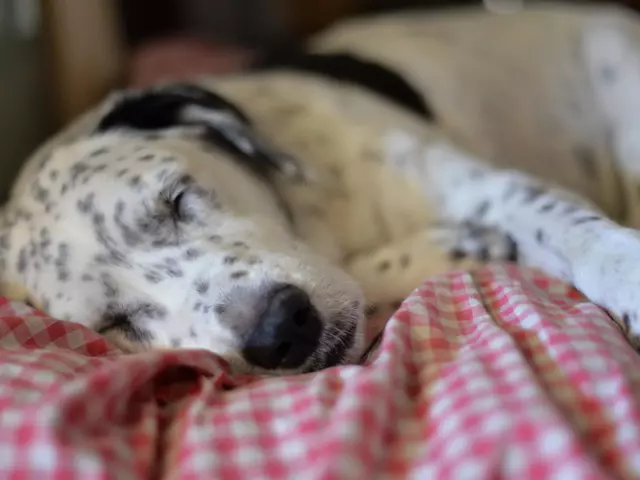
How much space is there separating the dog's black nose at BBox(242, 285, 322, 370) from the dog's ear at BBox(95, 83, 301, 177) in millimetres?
509

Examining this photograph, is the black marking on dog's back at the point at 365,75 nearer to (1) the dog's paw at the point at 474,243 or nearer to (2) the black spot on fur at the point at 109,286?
(1) the dog's paw at the point at 474,243

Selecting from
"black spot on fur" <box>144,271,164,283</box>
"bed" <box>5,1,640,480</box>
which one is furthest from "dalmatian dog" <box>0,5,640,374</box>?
"bed" <box>5,1,640,480</box>

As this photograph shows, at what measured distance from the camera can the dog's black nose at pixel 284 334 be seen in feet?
3.97

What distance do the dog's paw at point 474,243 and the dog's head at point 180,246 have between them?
0.31 meters

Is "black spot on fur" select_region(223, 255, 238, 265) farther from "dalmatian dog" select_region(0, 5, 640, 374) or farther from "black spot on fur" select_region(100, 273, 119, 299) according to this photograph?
"black spot on fur" select_region(100, 273, 119, 299)

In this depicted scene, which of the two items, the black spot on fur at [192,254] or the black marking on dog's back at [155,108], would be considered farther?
the black marking on dog's back at [155,108]

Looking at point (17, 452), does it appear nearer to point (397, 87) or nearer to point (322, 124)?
point (322, 124)

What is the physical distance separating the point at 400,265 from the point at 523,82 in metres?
0.84

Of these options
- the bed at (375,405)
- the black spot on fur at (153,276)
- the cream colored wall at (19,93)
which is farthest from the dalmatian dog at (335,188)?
the cream colored wall at (19,93)

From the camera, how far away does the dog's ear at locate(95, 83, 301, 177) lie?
168cm

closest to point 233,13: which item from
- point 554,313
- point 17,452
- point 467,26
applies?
point 467,26

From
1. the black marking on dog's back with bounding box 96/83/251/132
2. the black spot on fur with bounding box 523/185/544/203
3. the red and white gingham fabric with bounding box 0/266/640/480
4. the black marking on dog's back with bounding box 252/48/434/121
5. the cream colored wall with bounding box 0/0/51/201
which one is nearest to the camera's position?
the red and white gingham fabric with bounding box 0/266/640/480

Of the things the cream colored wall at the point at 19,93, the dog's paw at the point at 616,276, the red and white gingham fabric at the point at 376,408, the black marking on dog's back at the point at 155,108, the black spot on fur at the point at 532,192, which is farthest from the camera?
the cream colored wall at the point at 19,93

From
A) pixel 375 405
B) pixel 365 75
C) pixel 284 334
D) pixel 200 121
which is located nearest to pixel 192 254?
pixel 284 334
